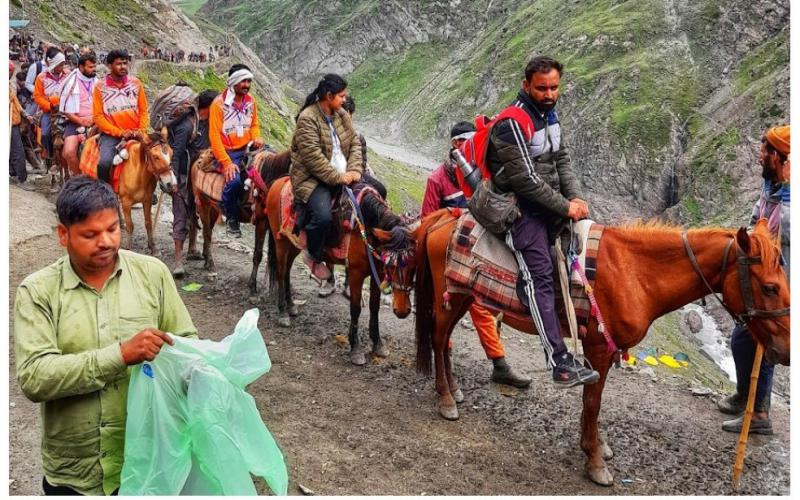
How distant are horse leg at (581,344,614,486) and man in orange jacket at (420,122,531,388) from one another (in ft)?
4.83

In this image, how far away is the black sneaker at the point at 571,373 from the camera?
4.54 m

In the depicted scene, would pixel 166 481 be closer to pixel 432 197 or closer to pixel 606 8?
pixel 432 197

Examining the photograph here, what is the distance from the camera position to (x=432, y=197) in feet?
21.4

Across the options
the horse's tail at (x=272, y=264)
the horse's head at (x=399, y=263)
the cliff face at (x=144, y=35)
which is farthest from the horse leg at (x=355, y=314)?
the cliff face at (x=144, y=35)

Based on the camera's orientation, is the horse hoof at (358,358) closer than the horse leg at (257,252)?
Yes

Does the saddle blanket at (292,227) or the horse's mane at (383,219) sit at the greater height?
the horse's mane at (383,219)

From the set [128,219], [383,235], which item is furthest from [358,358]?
[128,219]

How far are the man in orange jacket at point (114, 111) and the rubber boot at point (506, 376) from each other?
5.60 m

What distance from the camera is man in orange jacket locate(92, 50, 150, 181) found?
29.3 ft

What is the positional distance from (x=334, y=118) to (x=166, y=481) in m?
4.70

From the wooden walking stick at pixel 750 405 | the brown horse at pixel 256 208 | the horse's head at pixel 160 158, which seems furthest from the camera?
the horse's head at pixel 160 158

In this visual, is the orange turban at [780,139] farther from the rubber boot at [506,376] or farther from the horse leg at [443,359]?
the rubber boot at [506,376]

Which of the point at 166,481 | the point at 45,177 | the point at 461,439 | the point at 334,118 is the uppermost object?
the point at 334,118

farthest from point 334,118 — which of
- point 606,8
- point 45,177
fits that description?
point 606,8
